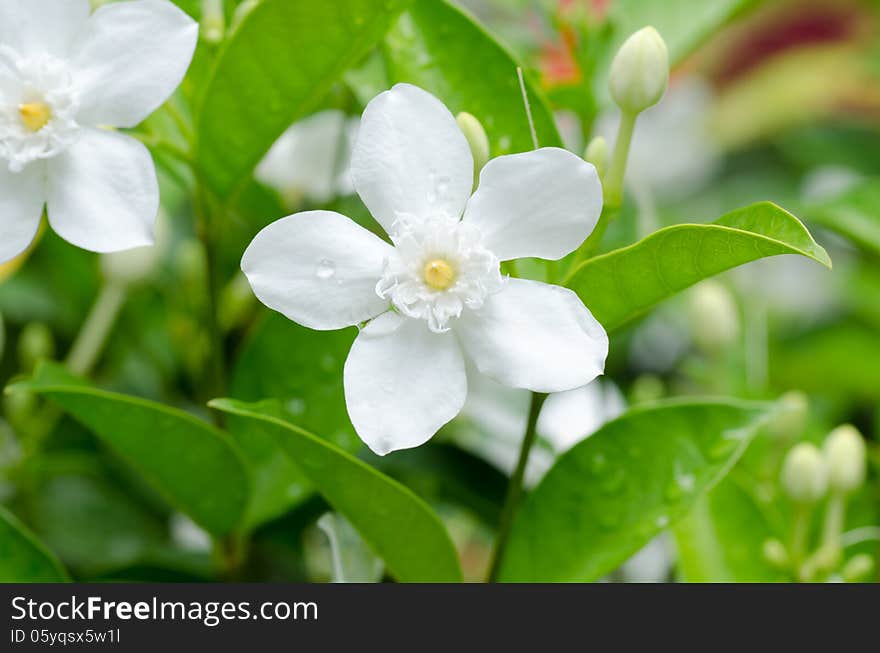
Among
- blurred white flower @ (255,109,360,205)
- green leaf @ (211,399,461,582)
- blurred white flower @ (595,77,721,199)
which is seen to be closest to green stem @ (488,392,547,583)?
green leaf @ (211,399,461,582)

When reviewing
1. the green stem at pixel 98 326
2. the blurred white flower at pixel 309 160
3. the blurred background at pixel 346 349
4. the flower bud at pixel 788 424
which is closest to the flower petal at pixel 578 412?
the blurred background at pixel 346 349

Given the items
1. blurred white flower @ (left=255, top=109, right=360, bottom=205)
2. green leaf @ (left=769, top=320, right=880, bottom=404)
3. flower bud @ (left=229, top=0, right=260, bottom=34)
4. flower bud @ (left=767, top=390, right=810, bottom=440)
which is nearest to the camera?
flower bud @ (left=229, top=0, right=260, bottom=34)

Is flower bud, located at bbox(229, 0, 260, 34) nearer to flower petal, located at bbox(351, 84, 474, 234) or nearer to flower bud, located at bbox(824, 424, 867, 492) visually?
flower petal, located at bbox(351, 84, 474, 234)

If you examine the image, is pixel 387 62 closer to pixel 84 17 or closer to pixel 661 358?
pixel 84 17

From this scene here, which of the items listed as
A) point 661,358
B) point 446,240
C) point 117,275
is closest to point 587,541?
point 446,240

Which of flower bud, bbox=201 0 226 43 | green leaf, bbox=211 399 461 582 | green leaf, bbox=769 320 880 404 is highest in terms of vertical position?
green leaf, bbox=769 320 880 404

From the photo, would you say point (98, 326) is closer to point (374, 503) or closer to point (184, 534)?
point (184, 534)

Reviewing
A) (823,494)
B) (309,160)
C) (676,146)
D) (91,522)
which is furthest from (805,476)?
(676,146)
